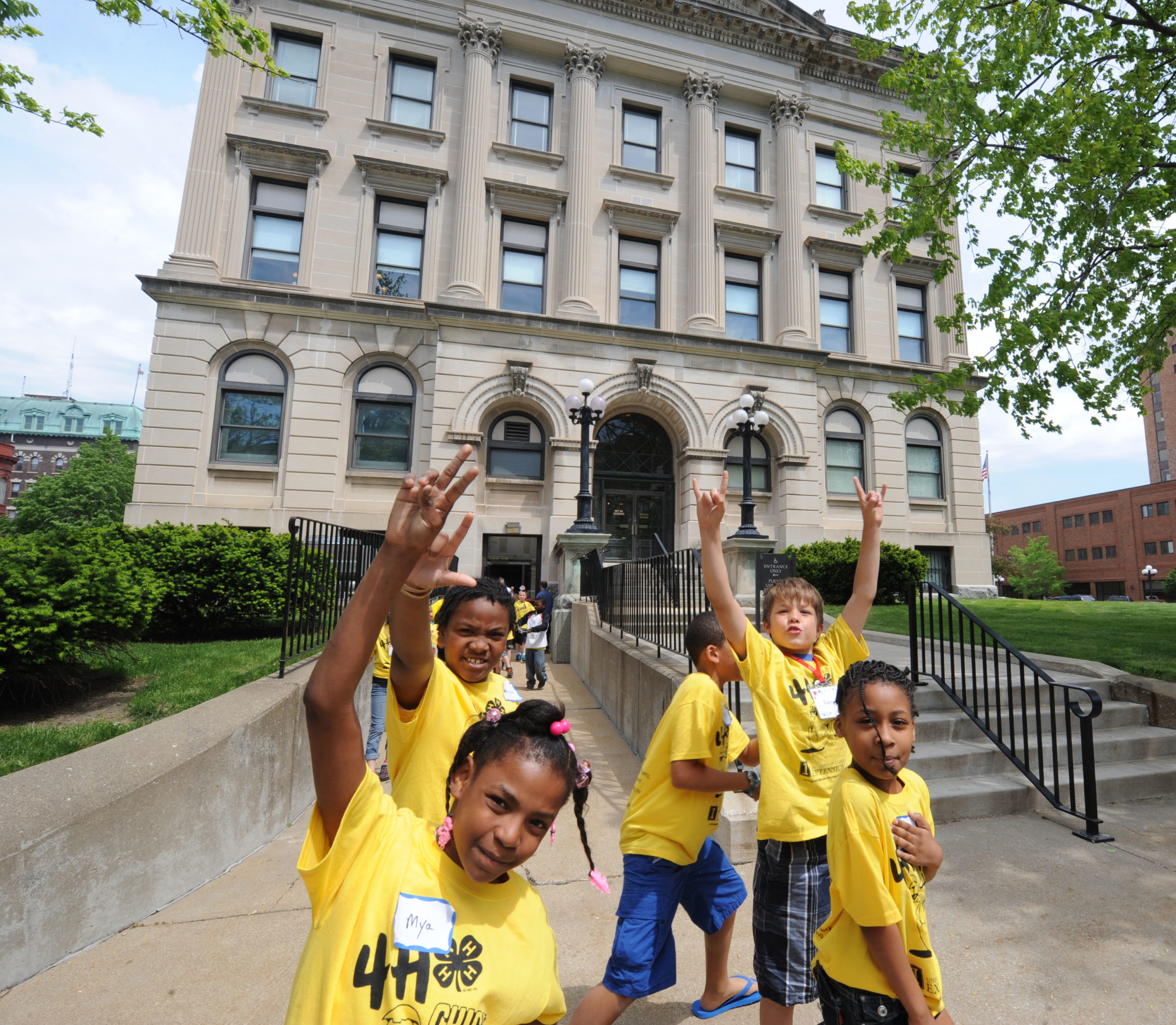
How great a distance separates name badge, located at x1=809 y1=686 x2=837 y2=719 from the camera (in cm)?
255

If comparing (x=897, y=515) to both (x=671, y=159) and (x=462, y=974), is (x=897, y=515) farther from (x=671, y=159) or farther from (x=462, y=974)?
(x=462, y=974)

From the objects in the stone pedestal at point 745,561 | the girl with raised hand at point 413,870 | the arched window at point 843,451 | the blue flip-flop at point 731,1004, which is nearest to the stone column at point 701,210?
the arched window at point 843,451

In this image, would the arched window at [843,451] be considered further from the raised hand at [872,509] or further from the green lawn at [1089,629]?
the raised hand at [872,509]

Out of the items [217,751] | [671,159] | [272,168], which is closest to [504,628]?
[217,751]

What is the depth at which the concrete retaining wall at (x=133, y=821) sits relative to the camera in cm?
297

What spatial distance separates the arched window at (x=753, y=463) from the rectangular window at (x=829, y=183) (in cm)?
838

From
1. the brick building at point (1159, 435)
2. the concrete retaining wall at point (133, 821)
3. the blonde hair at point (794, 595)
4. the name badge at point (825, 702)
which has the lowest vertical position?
the concrete retaining wall at point (133, 821)

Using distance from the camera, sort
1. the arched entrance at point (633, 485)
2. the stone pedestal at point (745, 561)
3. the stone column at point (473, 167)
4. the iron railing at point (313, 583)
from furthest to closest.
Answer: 1. the arched entrance at point (633, 485)
2. the stone column at point (473, 167)
3. the stone pedestal at point (745, 561)
4. the iron railing at point (313, 583)

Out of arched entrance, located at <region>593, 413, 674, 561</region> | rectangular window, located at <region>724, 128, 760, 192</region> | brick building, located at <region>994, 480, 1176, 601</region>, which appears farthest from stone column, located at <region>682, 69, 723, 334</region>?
brick building, located at <region>994, 480, 1176, 601</region>

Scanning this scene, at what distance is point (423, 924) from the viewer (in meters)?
1.31

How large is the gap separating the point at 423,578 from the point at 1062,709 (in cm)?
701

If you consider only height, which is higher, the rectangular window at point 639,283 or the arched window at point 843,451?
the rectangular window at point 639,283

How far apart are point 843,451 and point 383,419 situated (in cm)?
1338

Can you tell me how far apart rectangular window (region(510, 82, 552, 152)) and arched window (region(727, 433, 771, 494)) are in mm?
9985
